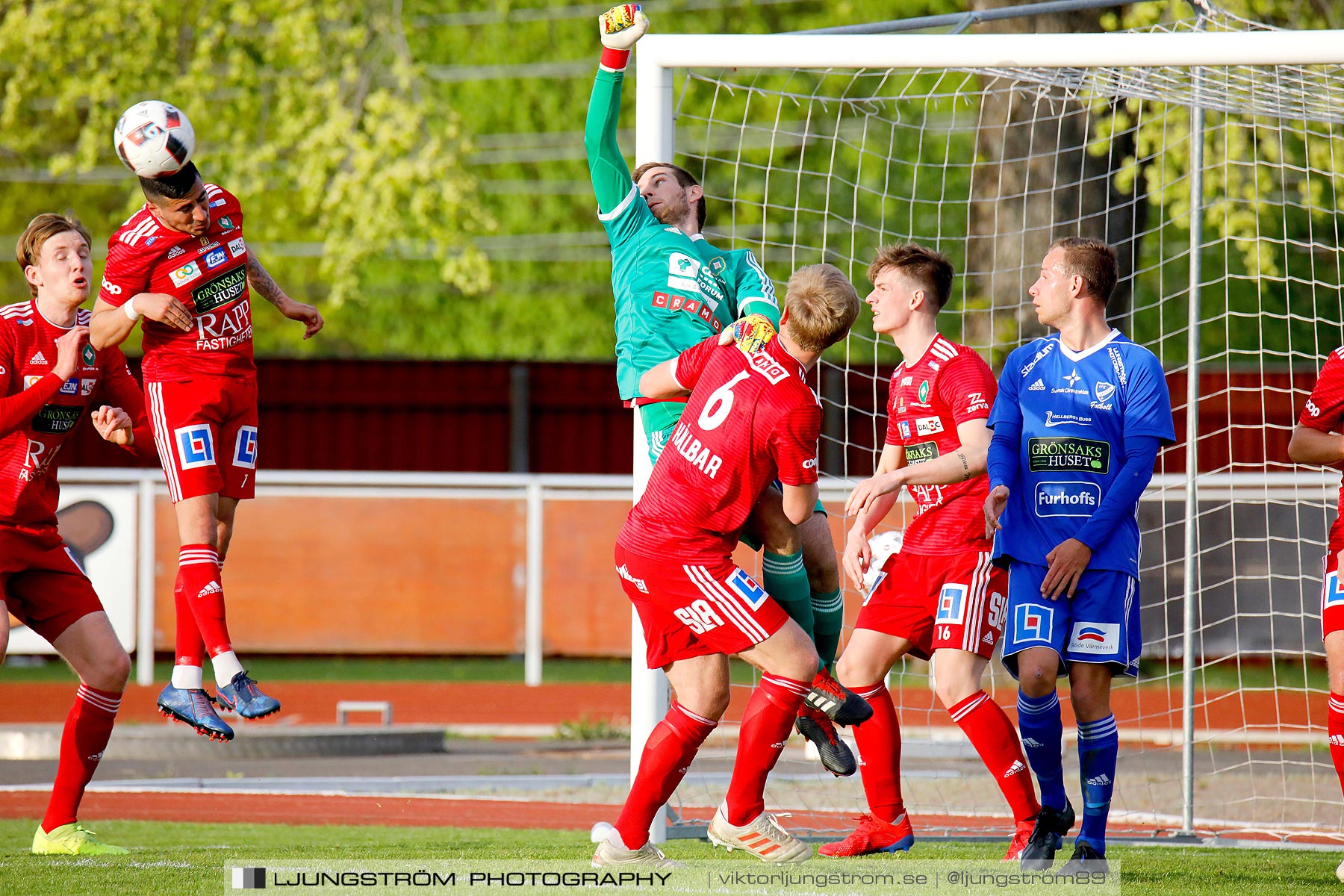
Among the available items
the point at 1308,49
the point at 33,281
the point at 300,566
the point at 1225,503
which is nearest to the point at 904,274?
the point at 1308,49

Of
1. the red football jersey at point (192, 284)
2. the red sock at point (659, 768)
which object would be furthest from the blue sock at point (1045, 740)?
the red football jersey at point (192, 284)

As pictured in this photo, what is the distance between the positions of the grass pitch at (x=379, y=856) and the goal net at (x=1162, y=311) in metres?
0.63

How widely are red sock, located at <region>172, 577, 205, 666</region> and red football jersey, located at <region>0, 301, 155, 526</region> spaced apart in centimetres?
62

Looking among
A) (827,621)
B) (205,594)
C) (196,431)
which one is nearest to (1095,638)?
(827,621)

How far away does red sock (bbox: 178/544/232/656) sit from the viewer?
5.61 meters

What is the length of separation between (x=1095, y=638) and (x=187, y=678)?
3470mm

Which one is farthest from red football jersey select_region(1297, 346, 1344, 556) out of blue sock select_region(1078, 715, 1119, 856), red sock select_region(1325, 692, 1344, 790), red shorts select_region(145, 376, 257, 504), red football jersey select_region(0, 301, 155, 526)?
red football jersey select_region(0, 301, 155, 526)

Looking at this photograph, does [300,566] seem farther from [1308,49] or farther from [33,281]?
[1308,49]

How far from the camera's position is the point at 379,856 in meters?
5.65

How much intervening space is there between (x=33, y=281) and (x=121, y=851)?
7.60 feet

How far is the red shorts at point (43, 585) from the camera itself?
5.61 meters

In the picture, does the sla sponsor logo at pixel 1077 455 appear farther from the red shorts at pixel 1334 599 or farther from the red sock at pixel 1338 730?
the red sock at pixel 1338 730

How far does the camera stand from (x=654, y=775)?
4871 mm

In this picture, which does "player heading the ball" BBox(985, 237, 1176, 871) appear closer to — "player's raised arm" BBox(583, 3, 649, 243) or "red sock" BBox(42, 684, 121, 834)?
"player's raised arm" BBox(583, 3, 649, 243)
